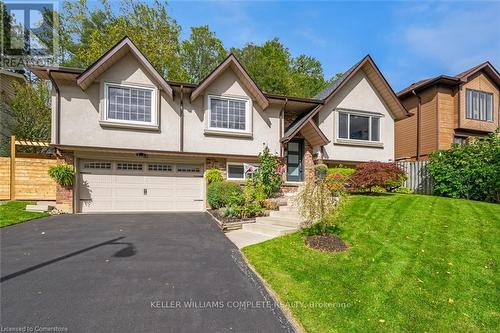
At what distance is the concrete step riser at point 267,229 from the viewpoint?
8.17 metres

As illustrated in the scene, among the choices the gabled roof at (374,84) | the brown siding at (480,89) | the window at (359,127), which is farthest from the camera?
the brown siding at (480,89)

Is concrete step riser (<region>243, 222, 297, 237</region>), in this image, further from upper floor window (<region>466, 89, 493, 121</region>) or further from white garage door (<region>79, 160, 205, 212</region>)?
upper floor window (<region>466, 89, 493, 121</region>)

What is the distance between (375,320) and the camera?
4.11 m

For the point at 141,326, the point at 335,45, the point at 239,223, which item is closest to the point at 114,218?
the point at 239,223

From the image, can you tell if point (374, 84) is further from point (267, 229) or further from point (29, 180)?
point (29, 180)

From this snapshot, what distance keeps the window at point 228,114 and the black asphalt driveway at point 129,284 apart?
20.8ft

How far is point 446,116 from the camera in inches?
717

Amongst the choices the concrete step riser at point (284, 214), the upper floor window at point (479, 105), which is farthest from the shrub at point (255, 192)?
the upper floor window at point (479, 105)

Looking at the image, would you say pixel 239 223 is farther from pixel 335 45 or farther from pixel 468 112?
pixel 468 112

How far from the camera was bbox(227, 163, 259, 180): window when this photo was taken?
1349cm

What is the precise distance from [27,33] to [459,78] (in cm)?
3352

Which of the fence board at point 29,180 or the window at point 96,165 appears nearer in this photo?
the window at point 96,165

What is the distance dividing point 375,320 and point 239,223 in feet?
19.0

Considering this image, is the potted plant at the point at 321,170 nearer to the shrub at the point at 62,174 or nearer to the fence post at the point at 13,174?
the shrub at the point at 62,174
